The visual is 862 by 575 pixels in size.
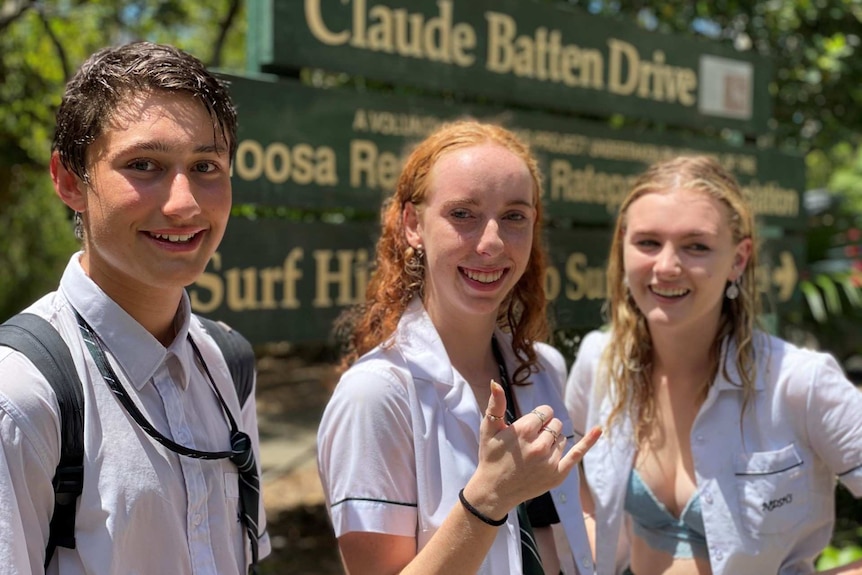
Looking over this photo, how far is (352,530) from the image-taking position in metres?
1.73

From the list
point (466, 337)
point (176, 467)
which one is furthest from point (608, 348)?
point (176, 467)

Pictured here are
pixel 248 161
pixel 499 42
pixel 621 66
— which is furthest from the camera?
pixel 621 66

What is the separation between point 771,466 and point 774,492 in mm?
69

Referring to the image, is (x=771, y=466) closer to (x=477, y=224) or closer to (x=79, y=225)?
(x=477, y=224)

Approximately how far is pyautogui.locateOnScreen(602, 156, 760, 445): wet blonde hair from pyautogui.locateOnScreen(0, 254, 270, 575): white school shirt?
1270mm

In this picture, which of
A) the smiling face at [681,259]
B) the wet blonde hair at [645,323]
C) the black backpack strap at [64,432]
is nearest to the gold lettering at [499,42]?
the wet blonde hair at [645,323]

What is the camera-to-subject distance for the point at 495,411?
164cm

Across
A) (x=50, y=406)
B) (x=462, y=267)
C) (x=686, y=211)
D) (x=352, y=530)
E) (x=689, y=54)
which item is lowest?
(x=352, y=530)

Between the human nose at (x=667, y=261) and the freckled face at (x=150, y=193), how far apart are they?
1.32 meters

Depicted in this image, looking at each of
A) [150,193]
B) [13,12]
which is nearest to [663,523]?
[150,193]

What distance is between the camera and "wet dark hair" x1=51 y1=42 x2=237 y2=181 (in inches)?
63.3

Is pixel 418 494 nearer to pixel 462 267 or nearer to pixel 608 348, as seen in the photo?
pixel 462 267

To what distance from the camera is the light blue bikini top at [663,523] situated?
2.38 meters

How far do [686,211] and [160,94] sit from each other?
59.8 inches
